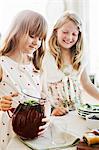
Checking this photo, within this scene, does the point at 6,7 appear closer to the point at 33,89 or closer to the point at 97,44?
the point at 97,44

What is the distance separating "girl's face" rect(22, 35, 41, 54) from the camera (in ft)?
3.29

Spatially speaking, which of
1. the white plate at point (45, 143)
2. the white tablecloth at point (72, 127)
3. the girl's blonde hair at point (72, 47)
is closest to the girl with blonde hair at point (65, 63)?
the girl's blonde hair at point (72, 47)

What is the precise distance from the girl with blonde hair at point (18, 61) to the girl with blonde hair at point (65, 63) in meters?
0.18

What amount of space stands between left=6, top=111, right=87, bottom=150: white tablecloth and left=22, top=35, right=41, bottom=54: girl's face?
282 millimetres

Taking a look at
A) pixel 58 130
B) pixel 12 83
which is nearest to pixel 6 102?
pixel 12 83

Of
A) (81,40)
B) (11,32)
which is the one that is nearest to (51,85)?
(81,40)

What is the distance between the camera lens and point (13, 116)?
842 mm

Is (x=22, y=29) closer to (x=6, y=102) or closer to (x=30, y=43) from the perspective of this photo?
(x=30, y=43)

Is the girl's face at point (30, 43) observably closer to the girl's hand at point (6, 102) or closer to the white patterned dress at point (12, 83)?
the white patterned dress at point (12, 83)

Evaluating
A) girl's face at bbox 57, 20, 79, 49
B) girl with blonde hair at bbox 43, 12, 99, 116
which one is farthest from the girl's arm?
girl's face at bbox 57, 20, 79, 49

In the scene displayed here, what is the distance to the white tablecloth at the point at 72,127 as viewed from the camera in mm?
785

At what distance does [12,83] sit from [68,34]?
0.39 metres

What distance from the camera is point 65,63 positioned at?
1283 millimetres

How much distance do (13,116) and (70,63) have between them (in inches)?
20.2
